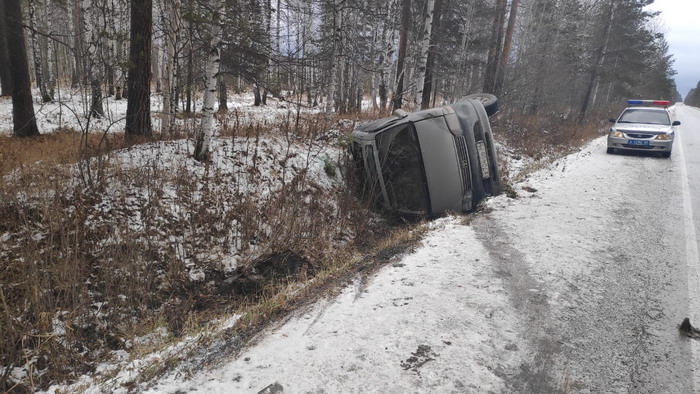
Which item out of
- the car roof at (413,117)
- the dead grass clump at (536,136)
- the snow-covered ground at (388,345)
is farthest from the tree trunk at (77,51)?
the dead grass clump at (536,136)

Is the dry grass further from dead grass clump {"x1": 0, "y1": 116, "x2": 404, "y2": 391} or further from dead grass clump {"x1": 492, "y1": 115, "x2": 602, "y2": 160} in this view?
dead grass clump {"x1": 492, "y1": 115, "x2": 602, "y2": 160}

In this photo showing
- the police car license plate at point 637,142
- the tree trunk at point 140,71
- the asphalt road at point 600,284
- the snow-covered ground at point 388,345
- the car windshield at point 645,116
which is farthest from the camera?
the car windshield at point 645,116

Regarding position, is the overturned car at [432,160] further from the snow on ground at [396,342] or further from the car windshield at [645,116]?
the car windshield at [645,116]

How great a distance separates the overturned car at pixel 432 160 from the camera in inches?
238

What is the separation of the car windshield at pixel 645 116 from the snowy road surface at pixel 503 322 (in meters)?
8.91

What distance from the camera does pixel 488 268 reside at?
393 cm

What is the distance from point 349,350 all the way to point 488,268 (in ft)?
6.59

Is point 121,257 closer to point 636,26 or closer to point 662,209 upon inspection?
point 662,209

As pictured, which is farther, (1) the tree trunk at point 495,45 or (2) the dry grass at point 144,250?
(1) the tree trunk at point 495,45

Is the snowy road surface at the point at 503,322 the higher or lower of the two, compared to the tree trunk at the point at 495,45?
lower

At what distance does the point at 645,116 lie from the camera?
12.3m

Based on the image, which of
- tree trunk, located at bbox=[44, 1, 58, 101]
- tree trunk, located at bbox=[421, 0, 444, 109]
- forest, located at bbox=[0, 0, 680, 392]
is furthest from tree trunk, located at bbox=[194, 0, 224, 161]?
tree trunk, located at bbox=[421, 0, 444, 109]

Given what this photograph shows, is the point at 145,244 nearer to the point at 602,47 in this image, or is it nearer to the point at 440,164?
the point at 440,164

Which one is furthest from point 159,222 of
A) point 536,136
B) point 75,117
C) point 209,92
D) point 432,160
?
point 536,136
